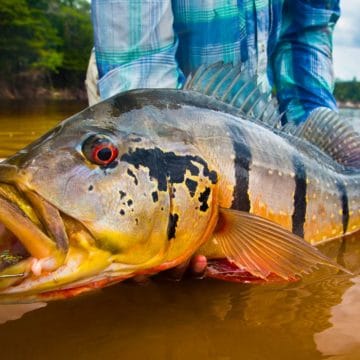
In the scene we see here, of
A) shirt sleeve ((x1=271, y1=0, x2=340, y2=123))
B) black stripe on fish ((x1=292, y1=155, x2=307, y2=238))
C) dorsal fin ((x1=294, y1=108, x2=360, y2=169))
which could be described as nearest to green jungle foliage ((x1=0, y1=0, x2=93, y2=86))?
shirt sleeve ((x1=271, y1=0, x2=340, y2=123))

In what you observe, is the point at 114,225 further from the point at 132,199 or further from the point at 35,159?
the point at 35,159

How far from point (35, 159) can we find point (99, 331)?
59cm

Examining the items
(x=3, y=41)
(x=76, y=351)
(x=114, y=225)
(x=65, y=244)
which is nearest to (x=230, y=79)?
(x=114, y=225)

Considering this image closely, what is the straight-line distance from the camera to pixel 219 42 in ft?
11.3

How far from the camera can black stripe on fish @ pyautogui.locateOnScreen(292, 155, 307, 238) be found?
2145 mm

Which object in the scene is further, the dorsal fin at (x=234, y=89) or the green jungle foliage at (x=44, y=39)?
the green jungle foliage at (x=44, y=39)

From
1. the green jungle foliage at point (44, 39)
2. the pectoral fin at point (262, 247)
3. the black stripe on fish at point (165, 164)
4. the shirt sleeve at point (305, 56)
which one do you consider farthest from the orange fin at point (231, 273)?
the green jungle foliage at point (44, 39)

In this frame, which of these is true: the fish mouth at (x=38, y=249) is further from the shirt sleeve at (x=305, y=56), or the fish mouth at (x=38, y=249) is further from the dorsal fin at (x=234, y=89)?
the shirt sleeve at (x=305, y=56)

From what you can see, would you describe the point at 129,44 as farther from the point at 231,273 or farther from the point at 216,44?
the point at 231,273

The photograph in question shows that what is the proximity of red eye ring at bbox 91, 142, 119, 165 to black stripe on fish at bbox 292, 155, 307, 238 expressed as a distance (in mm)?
886

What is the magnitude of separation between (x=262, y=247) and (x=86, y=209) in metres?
0.67

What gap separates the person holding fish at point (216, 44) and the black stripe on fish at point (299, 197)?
496 mm

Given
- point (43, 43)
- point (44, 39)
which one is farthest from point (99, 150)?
point (44, 39)

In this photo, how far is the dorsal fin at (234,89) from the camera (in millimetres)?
2150
